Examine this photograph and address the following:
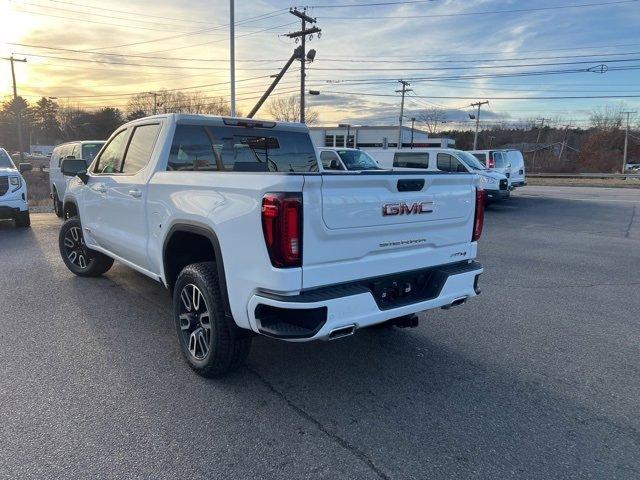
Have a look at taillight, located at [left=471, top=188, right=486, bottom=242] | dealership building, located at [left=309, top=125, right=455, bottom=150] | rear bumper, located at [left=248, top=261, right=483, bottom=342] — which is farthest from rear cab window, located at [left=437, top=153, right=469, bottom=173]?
dealership building, located at [left=309, top=125, right=455, bottom=150]

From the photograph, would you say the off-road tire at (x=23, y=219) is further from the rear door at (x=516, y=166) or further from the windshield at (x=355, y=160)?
the rear door at (x=516, y=166)

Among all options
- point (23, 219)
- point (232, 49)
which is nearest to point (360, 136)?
point (232, 49)

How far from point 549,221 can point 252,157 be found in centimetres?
1146

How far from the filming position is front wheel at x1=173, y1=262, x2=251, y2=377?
10.9 feet

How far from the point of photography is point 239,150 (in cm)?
482

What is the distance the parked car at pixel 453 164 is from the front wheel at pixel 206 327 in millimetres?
12473

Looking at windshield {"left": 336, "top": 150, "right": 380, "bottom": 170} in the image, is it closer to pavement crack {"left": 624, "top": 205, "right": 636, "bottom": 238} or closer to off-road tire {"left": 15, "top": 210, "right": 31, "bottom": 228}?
pavement crack {"left": 624, "top": 205, "right": 636, "bottom": 238}

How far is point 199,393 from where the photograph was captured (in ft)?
11.0

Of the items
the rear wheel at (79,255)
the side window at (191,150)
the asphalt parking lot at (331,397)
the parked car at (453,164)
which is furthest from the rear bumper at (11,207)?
the parked car at (453,164)

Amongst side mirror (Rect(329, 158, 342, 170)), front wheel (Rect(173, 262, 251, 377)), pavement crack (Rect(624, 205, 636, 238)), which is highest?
side mirror (Rect(329, 158, 342, 170))

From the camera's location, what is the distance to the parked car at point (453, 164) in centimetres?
1573

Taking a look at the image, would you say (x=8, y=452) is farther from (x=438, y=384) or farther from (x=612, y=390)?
(x=612, y=390)

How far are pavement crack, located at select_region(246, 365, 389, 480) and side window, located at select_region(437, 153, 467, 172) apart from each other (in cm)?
1334

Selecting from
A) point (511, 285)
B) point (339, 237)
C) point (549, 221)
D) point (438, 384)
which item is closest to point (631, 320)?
point (511, 285)
